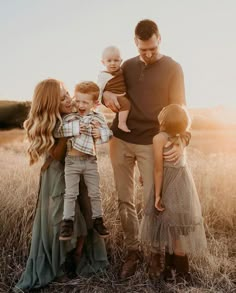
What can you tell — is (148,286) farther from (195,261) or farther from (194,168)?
(194,168)

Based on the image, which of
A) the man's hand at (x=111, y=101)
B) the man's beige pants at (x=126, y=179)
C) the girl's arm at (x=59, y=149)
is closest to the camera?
the girl's arm at (x=59, y=149)

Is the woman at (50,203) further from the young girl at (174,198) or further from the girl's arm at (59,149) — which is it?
the young girl at (174,198)

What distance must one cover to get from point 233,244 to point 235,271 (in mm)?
622

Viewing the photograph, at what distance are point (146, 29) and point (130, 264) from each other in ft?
7.27

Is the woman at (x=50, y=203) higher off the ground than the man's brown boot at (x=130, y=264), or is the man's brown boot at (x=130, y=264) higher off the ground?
the woman at (x=50, y=203)

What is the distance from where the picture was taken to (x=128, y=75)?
4277mm

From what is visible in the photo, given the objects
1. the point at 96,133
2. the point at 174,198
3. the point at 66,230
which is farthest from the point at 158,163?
the point at 66,230

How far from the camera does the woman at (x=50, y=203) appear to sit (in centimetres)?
384

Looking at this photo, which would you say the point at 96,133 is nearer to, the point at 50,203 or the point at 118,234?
the point at 50,203

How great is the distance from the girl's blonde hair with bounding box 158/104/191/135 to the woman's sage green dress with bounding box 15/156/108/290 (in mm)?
996

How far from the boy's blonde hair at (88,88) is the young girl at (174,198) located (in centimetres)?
59

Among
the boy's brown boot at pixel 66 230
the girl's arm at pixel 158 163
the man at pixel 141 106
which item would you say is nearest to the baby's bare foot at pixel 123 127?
the man at pixel 141 106

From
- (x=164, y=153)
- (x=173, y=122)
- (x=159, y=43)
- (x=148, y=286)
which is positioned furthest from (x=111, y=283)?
(x=159, y=43)

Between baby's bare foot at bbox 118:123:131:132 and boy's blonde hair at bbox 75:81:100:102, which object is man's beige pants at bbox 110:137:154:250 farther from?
boy's blonde hair at bbox 75:81:100:102
